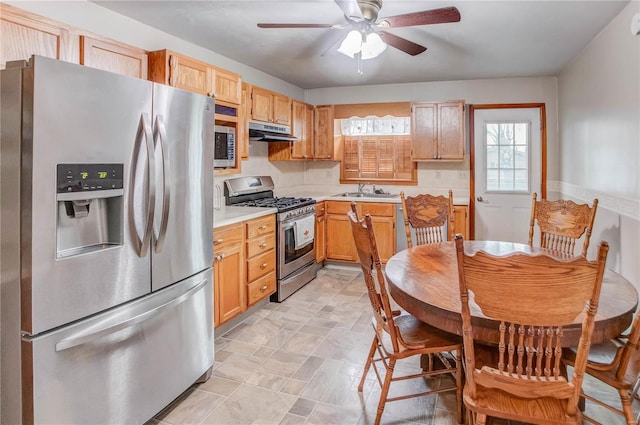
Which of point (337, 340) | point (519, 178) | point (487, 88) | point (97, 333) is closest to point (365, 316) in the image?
point (337, 340)

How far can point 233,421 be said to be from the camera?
6.62ft

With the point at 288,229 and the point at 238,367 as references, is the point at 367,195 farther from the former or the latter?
the point at 238,367

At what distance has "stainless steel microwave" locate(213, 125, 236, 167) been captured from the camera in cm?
336

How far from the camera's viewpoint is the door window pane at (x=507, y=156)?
4875mm

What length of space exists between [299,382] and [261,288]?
1254 millimetres

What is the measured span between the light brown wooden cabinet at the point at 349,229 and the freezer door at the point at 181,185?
106 inches

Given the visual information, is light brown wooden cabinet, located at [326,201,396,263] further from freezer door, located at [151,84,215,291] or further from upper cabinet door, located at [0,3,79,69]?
upper cabinet door, located at [0,3,79,69]

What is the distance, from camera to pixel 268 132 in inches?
163

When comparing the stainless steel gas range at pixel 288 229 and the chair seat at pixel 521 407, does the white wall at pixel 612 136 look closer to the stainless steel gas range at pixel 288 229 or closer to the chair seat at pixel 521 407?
the chair seat at pixel 521 407

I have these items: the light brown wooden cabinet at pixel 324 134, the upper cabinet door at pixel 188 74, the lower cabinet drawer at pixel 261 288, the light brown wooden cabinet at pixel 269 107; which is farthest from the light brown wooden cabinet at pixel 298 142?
the upper cabinet door at pixel 188 74

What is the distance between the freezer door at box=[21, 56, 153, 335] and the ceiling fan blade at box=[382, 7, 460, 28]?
4.73ft

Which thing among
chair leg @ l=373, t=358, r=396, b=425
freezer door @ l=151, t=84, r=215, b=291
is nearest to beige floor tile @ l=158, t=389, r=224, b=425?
freezer door @ l=151, t=84, r=215, b=291

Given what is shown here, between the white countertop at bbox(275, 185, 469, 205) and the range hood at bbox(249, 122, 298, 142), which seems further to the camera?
the white countertop at bbox(275, 185, 469, 205)

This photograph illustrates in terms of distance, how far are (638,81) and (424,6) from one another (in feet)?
4.70
